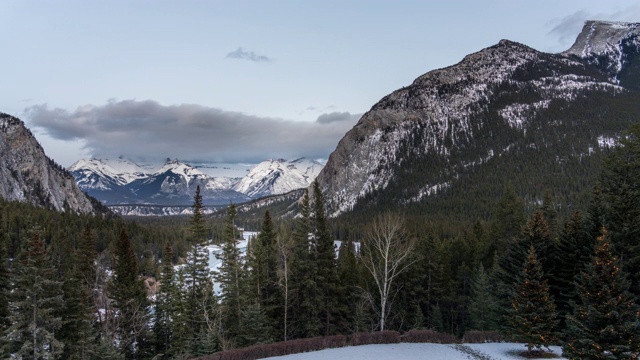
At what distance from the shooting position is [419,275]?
1686 inches

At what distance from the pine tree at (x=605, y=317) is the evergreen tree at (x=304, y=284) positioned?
1911cm

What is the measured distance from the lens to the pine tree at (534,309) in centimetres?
2402

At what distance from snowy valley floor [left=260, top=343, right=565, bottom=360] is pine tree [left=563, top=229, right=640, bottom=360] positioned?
6223 millimetres

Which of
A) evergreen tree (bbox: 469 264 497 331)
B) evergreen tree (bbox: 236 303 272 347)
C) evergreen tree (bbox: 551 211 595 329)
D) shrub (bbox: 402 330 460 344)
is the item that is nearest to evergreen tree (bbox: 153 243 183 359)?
evergreen tree (bbox: 236 303 272 347)

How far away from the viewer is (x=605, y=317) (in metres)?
18.7

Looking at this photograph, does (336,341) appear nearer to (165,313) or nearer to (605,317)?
(605,317)

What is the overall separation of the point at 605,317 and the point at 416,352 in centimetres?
1106

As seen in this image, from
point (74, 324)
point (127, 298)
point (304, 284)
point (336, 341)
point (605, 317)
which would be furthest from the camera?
point (127, 298)

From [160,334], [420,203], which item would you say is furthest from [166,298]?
[420,203]

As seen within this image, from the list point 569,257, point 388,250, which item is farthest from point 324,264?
point 569,257

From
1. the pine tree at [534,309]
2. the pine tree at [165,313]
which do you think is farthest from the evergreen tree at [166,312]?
the pine tree at [534,309]

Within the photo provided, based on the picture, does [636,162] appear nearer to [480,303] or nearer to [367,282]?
[480,303]

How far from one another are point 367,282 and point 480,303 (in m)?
13.5

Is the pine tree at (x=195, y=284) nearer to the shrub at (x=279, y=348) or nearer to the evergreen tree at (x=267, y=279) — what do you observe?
the evergreen tree at (x=267, y=279)
